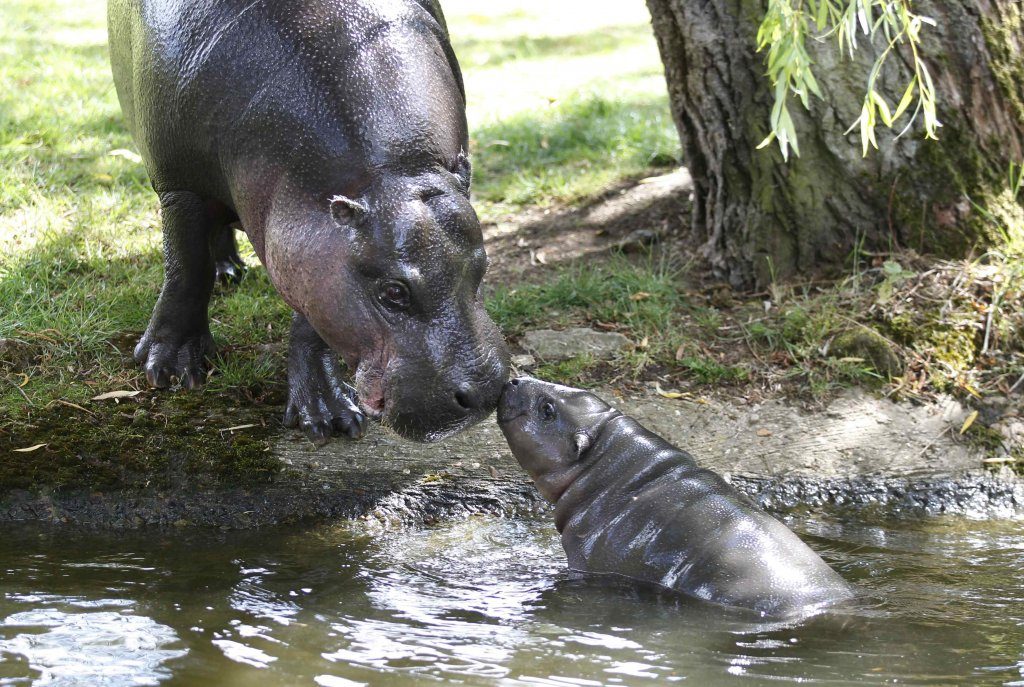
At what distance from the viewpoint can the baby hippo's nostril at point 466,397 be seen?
13.9 feet

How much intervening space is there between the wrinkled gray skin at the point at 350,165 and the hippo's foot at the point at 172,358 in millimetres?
785

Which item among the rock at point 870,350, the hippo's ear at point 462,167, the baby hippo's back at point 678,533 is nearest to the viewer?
the baby hippo's back at point 678,533

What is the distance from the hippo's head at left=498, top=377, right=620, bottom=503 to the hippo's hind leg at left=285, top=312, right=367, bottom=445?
69 cm

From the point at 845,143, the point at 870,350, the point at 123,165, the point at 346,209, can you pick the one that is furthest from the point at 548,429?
the point at 123,165

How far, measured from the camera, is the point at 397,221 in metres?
4.16

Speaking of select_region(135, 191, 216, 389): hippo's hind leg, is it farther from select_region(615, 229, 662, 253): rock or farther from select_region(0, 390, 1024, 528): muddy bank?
select_region(615, 229, 662, 253): rock

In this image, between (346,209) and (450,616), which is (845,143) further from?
(450,616)

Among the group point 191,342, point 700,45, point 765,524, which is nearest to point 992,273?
point 700,45

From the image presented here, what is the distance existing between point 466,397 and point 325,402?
1297 millimetres

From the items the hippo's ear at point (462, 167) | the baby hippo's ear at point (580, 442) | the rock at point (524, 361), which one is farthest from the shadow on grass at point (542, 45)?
the hippo's ear at point (462, 167)

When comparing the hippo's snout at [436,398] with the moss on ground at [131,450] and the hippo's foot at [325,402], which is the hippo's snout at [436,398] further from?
the moss on ground at [131,450]

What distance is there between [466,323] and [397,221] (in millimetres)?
424

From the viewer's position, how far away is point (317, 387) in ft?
17.6

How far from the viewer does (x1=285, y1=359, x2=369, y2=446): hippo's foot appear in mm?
5328
